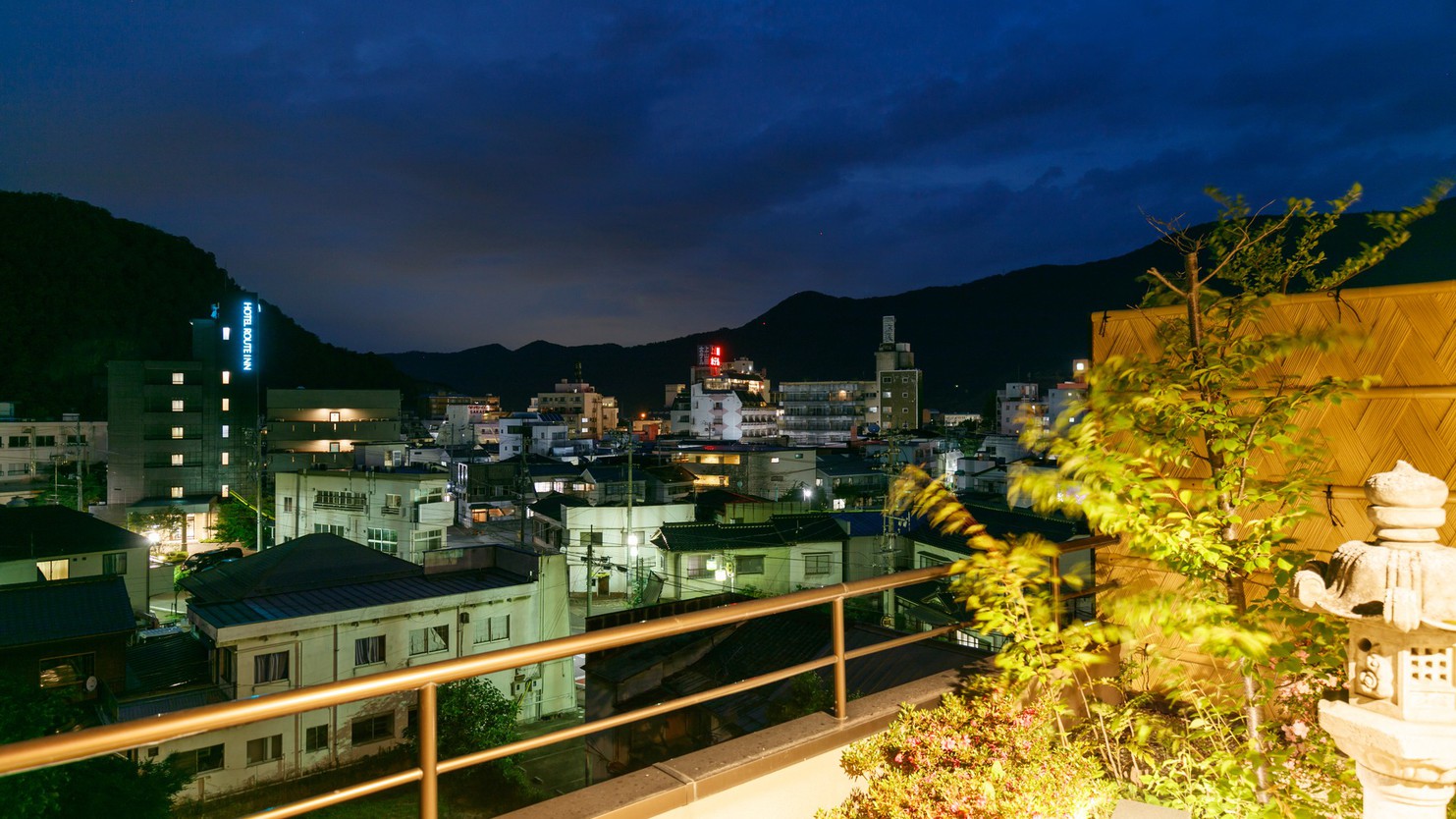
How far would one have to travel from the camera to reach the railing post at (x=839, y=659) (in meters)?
2.74

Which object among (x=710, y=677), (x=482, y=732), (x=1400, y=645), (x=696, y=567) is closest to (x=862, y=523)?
(x=696, y=567)

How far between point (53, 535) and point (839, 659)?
28.6 m

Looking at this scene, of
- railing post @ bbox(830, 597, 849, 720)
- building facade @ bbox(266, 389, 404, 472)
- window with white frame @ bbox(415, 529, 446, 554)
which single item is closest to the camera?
railing post @ bbox(830, 597, 849, 720)

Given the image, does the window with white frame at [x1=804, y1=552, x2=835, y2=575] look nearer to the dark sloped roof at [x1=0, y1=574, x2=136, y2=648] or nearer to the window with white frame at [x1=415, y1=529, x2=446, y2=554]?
the window with white frame at [x1=415, y1=529, x2=446, y2=554]

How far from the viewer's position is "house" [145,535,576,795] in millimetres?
14789

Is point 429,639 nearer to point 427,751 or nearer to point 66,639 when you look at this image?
point 66,639

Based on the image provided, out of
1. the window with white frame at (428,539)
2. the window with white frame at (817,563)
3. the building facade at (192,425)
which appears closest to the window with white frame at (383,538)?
the window with white frame at (428,539)

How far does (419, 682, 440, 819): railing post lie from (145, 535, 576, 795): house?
Answer: 15.0m

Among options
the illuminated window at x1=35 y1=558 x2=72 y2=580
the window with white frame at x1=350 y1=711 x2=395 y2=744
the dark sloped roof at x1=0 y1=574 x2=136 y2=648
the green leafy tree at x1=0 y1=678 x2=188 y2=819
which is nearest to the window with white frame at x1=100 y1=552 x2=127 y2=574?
the illuminated window at x1=35 y1=558 x2=72 y2=580

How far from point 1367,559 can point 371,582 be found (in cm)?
1984

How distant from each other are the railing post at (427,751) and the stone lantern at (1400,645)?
2313mm

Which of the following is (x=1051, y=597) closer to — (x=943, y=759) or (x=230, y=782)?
(x=943, y=759)

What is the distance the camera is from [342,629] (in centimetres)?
1606

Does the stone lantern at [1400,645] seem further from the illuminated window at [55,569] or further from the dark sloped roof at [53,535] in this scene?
the illuminated window at [55,569]
